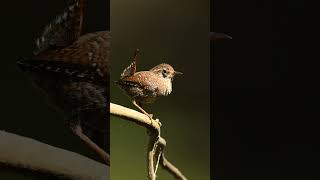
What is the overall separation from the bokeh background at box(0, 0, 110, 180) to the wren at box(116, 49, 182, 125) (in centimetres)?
38

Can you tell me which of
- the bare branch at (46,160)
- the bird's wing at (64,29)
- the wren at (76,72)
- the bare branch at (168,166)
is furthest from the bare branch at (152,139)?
the bird's wing at (64,29)

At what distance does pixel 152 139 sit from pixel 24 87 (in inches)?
31.2

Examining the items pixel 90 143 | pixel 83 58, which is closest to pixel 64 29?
pixel 83 58

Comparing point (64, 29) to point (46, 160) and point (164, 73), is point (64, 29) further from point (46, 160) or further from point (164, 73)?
point (164, 73)

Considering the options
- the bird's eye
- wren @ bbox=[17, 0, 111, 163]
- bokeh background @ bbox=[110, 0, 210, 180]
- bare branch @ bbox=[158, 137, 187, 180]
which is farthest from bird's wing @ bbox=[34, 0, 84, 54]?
bare branch @ bbox=[158, 137, 187, 180]

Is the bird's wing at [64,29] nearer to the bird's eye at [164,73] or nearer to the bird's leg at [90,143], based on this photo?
the bird's leg at [90,143]

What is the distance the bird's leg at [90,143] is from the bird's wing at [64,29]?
1.14 ft

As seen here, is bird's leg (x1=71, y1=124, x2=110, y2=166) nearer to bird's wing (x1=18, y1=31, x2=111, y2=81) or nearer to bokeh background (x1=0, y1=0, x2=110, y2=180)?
bokeh background (x1=0, y1=0, x2=110, y2=180)

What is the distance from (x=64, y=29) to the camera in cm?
250

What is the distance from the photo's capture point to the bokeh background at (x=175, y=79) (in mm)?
2691

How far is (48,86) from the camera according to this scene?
2467 millimetres

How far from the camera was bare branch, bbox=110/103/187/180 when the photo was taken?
109 inches
